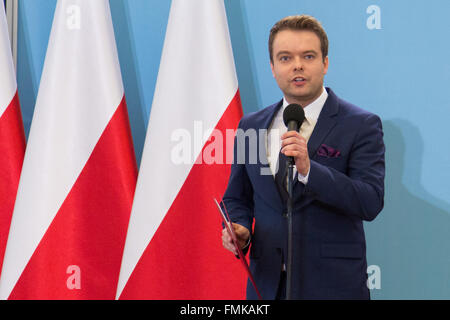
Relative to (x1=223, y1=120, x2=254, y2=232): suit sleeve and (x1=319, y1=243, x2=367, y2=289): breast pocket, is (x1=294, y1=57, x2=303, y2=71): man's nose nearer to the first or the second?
(x1=223, y1=120, x2=254, y2=232): suit sleeve

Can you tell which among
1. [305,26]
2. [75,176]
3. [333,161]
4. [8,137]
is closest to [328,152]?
[333,161]

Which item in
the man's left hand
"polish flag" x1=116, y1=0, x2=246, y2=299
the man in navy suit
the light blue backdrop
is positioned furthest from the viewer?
the light blue backdrop

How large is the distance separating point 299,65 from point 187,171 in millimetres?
799

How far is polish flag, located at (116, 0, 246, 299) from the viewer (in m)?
2.15

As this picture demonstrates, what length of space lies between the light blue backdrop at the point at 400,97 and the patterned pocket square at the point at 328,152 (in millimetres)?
969

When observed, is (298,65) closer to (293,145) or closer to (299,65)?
(299,65)

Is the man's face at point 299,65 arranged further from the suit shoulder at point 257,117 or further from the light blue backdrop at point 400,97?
the light blue backdrop at point 400,97

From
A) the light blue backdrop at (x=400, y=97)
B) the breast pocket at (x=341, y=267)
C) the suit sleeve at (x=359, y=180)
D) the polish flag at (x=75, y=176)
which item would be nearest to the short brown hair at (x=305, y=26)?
the suit sleeve at (x=359, y=180)

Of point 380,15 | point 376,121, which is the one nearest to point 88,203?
point 376,121

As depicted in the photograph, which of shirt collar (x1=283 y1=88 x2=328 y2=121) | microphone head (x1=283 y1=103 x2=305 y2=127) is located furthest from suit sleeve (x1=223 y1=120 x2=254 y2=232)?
microphone head (x1=283 y1=103 x2=305 y2=127)

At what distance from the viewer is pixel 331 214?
1.49 meters

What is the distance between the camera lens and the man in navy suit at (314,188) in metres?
1.42

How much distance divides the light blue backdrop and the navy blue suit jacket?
88 centimetres

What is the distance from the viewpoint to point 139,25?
258 centimetres
